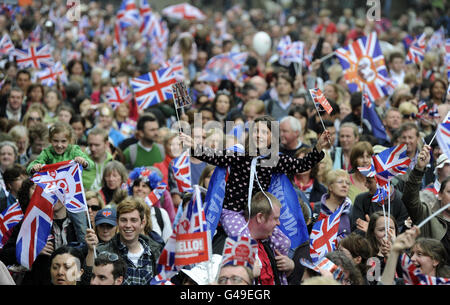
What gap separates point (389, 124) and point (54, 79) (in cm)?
611

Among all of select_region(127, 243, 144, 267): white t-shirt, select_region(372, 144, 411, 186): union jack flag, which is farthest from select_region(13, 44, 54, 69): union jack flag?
select_region(372, 144, 411, 186): union jack flag

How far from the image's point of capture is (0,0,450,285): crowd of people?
573cm

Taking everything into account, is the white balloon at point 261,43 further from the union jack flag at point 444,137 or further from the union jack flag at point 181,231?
the union jack flag at point 181,231

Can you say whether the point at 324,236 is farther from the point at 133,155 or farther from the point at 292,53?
the point at 292,53

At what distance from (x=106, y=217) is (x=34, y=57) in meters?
7.76

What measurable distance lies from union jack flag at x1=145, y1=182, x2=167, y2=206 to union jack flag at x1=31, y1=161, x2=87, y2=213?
1065mm

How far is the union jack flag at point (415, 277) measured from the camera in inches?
195

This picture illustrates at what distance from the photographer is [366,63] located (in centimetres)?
1242

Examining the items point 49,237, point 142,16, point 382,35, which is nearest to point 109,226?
point 49,237

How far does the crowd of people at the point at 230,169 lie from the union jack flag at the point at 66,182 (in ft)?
0.84

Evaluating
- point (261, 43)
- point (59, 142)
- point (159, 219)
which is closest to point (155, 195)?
point (159, 219)

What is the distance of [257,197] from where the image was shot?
580 cm

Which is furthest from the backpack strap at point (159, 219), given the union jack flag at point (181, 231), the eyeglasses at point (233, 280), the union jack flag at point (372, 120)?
the union jack flag at point (372, 120)
